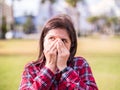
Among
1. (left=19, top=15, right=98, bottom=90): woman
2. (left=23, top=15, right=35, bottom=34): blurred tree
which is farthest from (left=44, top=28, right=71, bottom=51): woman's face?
(left=23, top=15, right=35, bottom=34): blurred tree

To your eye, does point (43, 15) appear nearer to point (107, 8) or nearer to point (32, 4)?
point (32, 4)

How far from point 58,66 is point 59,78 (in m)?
0.04

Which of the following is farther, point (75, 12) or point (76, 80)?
point (75, 12)

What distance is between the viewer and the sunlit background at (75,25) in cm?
189

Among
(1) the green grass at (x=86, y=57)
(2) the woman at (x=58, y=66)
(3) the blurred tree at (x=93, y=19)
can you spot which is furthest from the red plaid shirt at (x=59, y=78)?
(3) the blurred tree at (x=93, y=19)

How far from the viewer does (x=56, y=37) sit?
962 millimetres

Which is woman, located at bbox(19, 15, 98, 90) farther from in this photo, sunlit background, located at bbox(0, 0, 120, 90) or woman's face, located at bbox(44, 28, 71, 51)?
sunlit background, located at bbox(0, 0, 120, 90)

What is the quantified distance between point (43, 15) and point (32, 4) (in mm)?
116

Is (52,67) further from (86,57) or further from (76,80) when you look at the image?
(86,57)

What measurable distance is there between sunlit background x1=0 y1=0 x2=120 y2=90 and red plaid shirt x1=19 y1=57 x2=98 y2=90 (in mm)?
889

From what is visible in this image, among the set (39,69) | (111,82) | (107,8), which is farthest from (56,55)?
(107,8)

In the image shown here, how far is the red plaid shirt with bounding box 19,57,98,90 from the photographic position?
927 mm

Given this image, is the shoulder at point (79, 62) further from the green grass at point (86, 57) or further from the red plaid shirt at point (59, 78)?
the green grass at point (86, 57)

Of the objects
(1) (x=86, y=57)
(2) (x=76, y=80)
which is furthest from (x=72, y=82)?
(1) (x=86, y=57)
